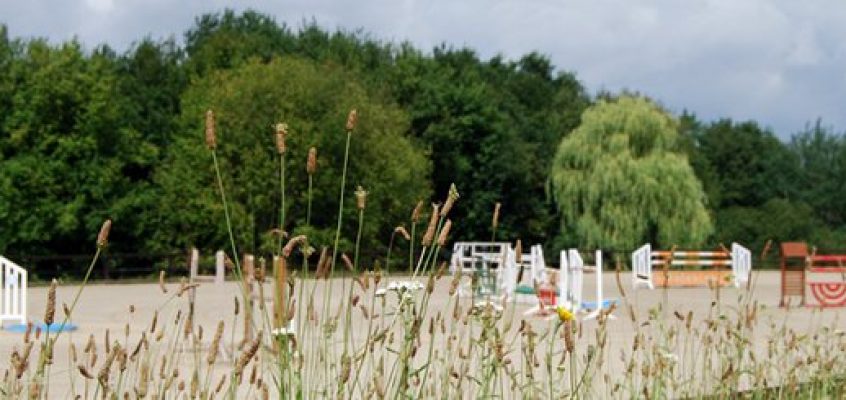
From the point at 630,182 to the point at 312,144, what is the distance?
11854mm

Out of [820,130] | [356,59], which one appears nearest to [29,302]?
[356,59]

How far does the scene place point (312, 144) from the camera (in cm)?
3875

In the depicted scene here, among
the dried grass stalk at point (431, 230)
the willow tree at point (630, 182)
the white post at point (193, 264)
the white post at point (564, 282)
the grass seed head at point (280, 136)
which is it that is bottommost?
the white post at point (564, 282)

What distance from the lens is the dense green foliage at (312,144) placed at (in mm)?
38562

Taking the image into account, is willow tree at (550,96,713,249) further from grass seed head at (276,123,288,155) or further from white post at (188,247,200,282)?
grass seed head at (276,123,288,155)

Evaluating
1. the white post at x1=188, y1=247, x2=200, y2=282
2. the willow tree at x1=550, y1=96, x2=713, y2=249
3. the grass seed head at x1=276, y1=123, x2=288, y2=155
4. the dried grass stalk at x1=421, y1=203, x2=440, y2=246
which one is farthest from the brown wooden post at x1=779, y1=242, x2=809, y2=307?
the willow tree at x1=550, y1=96, x2=713, y2=249

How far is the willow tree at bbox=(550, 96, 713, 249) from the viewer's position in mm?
44594

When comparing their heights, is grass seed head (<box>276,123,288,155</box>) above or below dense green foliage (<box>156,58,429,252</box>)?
below

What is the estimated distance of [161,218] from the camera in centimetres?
4109

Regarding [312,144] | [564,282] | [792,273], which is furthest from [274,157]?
[564,282]

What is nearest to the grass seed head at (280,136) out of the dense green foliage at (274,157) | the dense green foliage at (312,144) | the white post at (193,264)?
the white post at (193,264)

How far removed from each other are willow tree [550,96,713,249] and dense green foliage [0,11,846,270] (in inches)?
2.7

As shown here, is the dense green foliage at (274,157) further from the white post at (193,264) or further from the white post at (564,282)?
the white post at (193,264)

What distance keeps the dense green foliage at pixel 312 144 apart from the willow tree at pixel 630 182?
0.07 m
